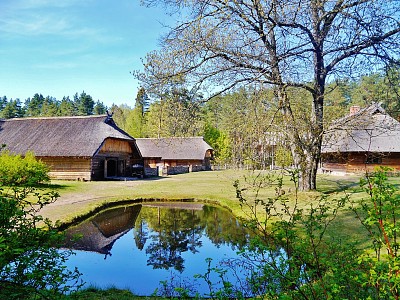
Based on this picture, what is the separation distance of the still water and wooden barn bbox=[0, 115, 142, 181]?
12.5 metres

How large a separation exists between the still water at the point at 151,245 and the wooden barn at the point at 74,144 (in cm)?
1249

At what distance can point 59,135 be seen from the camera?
2750 cm

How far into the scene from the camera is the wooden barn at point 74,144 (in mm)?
25531

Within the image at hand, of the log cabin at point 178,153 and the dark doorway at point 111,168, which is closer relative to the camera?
the dark doorway at point 111,168

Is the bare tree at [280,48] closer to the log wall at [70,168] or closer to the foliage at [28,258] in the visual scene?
the foliage at [28,258]

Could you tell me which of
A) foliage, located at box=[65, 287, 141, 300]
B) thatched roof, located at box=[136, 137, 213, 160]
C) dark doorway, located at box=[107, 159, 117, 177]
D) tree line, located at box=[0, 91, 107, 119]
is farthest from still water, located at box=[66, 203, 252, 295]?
tree line, located at box=[0, 91, 107, 119]

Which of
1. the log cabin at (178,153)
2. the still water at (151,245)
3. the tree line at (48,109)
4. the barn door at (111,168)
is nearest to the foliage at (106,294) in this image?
the still water at (151,245)

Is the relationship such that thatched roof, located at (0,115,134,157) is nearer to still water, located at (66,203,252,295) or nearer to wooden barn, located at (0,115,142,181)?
wooden barn, located at (0,115,142,181)

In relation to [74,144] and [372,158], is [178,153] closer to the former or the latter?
[74,144]

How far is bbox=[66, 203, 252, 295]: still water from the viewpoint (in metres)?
7.14

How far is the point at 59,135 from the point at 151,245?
21407mm

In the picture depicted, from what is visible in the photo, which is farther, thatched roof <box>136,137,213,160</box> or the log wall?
thatched roof <box>136,137,213,160</box>

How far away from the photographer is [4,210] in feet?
12.3

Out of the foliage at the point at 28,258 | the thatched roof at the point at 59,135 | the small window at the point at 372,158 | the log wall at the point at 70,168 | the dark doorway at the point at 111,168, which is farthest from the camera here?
the dark doorway at the point at 111,168
